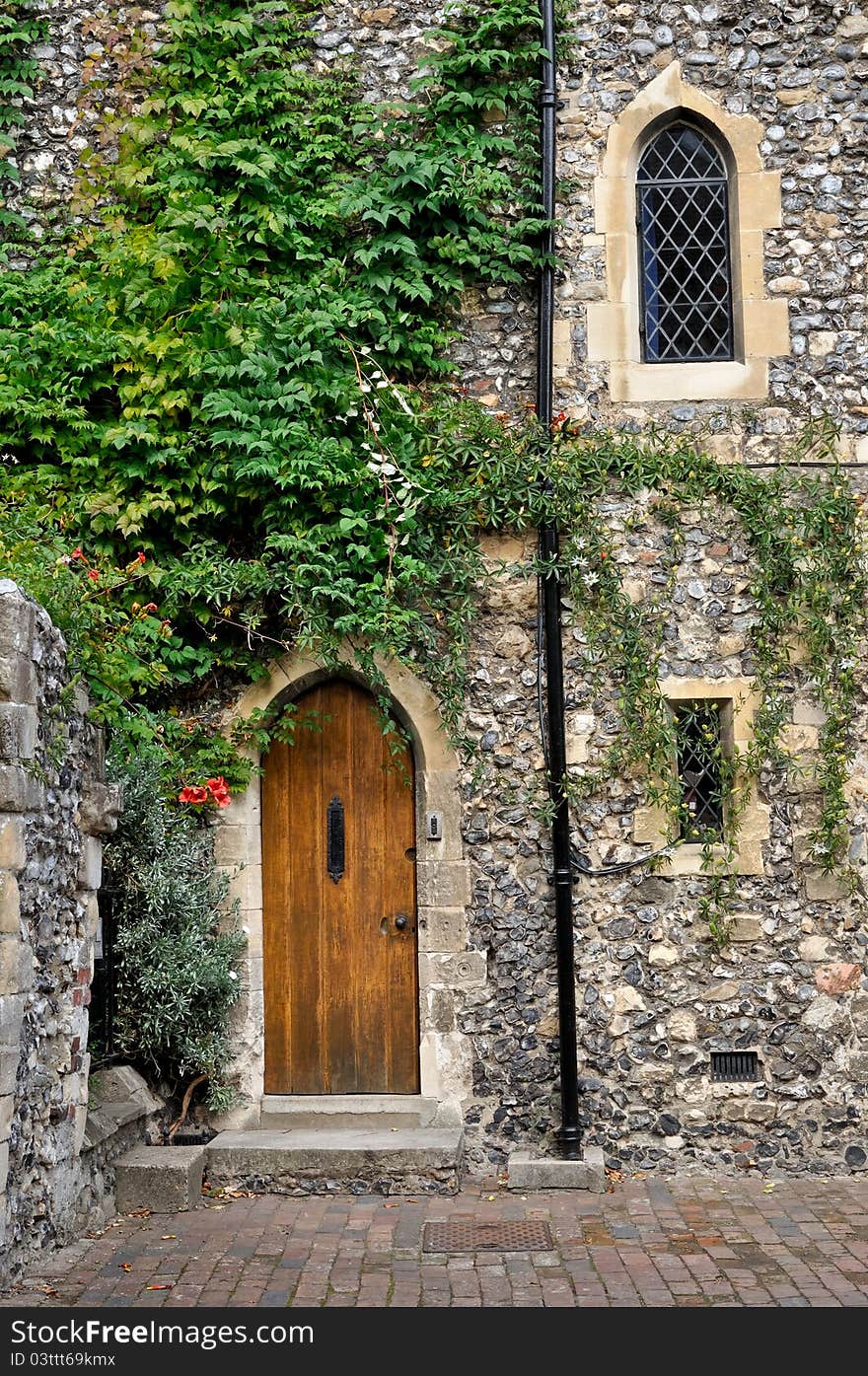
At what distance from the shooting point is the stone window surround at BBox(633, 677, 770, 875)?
6.61 metres

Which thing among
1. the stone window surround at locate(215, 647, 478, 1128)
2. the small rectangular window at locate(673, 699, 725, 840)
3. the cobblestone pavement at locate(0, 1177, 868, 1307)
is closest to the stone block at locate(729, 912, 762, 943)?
the small rectangular window at locate(673, 699, 725, 840)

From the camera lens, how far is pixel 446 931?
664 centimetres

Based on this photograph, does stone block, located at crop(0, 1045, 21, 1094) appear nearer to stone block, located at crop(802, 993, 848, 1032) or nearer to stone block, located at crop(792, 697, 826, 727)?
stone block, located at crop(802, 993, 848, 1032)

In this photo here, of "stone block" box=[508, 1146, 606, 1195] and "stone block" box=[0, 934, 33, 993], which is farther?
"stone block" box=[508, 1146, 606, 1195]

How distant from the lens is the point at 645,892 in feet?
21.7

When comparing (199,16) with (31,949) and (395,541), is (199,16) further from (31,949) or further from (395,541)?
(31,949)

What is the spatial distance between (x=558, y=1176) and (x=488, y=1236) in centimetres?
82

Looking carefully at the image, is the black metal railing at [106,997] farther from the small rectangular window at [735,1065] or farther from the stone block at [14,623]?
the small rectangular window at [735,1065]

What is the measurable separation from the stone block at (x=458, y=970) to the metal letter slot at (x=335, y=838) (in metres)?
0.69

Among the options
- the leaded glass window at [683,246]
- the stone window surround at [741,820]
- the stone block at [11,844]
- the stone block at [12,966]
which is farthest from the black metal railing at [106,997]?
the leaded glass window at [683,246]

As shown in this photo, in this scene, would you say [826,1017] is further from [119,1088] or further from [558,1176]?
[119,1088]

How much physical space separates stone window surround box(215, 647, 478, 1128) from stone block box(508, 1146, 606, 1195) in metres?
0.50

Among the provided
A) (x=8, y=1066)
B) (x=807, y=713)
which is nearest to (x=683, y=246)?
(x=807, y=713)

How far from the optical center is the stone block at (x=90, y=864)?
5.67 meters
